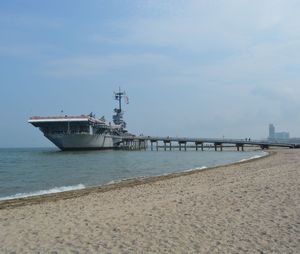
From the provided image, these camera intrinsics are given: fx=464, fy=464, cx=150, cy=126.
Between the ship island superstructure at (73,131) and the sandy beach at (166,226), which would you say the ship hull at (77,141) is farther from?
the sandy beach at (166,226)

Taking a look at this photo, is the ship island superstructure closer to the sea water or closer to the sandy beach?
the sea water

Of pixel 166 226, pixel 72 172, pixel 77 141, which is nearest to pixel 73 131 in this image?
pixel 77 141

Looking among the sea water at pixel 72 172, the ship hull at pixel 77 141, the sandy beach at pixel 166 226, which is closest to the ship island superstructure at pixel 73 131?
the ship hull at pixel 77 141

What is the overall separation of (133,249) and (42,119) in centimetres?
8986

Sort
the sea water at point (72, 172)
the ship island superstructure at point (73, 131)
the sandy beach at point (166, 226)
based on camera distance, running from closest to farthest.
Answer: the sandy beach at point (166, 226) < the sea water at point (72, 172) < the ship island superstructure at point (73, 131)

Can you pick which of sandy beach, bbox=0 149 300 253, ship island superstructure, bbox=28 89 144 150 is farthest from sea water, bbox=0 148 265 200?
→ ship island superstructure, bbox=28 89 144 150

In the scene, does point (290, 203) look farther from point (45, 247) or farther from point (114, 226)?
point (45, 247)

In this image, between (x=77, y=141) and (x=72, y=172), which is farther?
(x=77, y=141)

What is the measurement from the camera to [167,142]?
12600cm

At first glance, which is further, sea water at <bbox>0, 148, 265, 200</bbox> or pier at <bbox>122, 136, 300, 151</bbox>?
pier at <bbox>122, 136, 300, 151</bbox>

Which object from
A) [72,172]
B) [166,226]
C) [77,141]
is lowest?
[72,172]

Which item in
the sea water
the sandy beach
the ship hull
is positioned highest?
the ship hull

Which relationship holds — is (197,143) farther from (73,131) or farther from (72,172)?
(72,172)

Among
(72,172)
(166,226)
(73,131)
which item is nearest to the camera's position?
(166,226)
